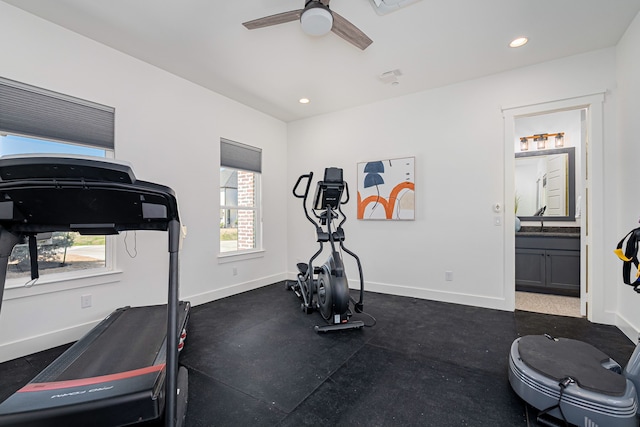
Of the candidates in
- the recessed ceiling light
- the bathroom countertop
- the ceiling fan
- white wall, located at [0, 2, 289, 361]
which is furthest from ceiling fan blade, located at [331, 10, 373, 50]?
the bathroom countertop

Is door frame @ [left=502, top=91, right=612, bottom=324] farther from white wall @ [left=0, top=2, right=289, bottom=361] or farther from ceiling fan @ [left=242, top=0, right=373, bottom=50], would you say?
white wall @ [left=0, top=2, right=289, bottom=361]

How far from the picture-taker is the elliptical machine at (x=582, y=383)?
1469mm

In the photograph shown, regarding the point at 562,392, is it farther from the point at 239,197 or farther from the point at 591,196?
the point at 239,197

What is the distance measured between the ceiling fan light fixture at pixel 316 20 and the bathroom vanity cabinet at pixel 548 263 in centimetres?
413

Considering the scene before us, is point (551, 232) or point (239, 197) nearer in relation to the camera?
point (551, 232)

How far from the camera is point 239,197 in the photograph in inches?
184

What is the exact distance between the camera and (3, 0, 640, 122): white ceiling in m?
2.41

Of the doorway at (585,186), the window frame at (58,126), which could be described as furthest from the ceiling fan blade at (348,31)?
the window frame at (58,126)

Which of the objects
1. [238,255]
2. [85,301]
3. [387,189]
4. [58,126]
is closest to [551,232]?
[387,189]

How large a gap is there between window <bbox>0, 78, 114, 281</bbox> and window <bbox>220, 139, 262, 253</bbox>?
4.91 feet

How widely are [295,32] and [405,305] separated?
3.32m

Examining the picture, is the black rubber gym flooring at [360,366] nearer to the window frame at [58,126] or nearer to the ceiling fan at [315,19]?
the window frame at [58,126]

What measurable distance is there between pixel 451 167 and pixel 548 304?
2188 millimetres

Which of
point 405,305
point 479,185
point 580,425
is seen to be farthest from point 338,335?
point 479,185
